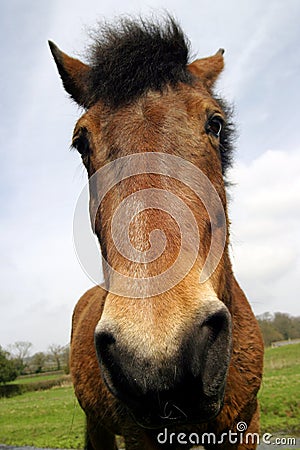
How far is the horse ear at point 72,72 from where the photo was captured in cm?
388

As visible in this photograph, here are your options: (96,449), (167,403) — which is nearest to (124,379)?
(167,403)

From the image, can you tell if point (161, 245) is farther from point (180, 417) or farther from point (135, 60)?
point (135, 60)

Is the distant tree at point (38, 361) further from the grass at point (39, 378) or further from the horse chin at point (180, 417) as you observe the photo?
the horse chin at point (180, 417)

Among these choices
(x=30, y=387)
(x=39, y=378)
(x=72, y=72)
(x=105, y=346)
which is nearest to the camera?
(x=105, y=346)

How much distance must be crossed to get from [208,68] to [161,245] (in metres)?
2.64

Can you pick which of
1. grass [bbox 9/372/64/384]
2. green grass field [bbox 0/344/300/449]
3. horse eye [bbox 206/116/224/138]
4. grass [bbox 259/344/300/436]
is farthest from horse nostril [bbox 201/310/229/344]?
grass [bbox 9/372/64/384]

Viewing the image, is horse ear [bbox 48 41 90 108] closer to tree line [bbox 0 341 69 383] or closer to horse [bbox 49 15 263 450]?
horse [bbox 49 15 263 450]

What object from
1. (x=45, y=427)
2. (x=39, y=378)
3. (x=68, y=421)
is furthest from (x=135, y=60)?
(x=39, y=378)

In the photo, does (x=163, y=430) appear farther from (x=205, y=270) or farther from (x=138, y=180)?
(x=138, y=180)

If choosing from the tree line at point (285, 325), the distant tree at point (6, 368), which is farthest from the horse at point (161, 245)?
the distant tree at point (6, 368)

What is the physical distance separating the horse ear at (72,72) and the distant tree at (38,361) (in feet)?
200

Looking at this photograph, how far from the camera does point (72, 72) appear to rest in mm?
3938

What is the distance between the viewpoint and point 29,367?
5941cm

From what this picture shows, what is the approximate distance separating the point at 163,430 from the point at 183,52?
349cm
